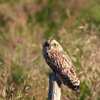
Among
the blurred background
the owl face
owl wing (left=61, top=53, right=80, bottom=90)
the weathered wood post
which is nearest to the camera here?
the weathered wood post

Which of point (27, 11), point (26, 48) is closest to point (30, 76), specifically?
point (26, 48)

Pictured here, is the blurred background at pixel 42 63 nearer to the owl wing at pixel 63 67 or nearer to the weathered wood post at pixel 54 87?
the owl wing at pixel 63 67

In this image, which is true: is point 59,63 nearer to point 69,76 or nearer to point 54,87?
point 69,76

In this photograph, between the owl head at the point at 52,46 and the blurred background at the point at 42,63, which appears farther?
the blurred background at the point at 42,63

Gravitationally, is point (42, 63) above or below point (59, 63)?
above

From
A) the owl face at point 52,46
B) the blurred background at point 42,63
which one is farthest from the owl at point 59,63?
the blurred background at point 42,63

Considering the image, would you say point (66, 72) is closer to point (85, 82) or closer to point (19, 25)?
point (85, 82)

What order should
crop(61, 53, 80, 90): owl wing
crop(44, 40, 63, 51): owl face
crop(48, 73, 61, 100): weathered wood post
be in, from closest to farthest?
crop(48, 73, 61, 100): weathered wood post, crop(61, 53, 80, 90): owl wing, crop(44, 40, 63, 51): owl face

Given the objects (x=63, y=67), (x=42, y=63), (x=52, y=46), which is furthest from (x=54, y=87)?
(x=42, y=63)

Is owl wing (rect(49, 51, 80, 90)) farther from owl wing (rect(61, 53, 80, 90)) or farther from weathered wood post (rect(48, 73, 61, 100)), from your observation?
weathered wood post (rect(48, 73, 61, 100))

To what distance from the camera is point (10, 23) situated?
14586 mm

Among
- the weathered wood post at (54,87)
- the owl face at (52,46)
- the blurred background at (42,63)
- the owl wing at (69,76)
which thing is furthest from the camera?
the blurred background at (42,63)

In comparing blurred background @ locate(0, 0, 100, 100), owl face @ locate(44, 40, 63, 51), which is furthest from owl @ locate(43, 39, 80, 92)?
blurred background @ locate(0, 0, 100, 100)

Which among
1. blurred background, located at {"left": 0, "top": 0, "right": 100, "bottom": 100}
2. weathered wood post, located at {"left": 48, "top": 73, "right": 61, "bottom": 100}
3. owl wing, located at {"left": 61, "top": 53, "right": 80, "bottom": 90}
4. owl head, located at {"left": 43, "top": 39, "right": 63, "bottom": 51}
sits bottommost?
weathered wood post, located at {"left": 48, "top": 73, "right": 61, "bottom": 100}
